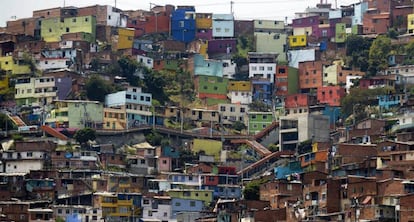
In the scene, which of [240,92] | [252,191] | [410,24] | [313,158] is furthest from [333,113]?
[252,191]

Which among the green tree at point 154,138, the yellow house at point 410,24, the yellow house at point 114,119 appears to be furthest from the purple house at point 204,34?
the green tree at point 154,138

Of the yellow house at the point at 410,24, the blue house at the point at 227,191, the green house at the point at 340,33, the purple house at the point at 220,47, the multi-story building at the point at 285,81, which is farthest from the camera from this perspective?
the purple house at the point at 220,47

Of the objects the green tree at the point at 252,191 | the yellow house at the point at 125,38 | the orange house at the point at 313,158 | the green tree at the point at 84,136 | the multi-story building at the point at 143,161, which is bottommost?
the green tree at the point at 252,191

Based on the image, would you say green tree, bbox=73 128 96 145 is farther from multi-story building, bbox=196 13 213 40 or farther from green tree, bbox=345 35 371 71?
multi-story building, bbox=196 13 213 40

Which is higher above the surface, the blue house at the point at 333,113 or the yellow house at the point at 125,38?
the yellow house at the point at 125,38

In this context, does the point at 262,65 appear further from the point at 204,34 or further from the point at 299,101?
the point at 299,101

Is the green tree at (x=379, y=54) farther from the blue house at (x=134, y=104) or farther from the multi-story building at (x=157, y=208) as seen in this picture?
the multi-story building at (x=157, y=208)

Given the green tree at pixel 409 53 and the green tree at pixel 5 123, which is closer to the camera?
the green tree at pixel 5 123
